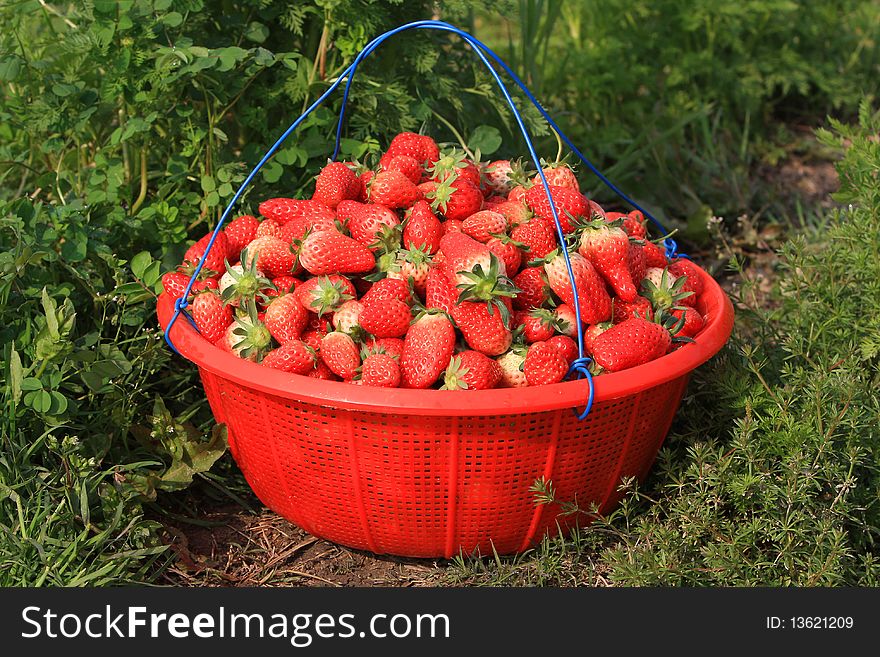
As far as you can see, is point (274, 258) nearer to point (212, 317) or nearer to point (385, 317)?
point (212, 317)

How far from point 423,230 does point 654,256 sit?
651 mm

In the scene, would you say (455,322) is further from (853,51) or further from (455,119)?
(853,51)

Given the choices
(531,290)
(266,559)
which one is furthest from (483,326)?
→ (266,559)

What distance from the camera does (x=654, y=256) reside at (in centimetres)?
274

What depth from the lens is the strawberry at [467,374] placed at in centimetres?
228

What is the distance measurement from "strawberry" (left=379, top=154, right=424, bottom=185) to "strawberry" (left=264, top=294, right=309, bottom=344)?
0.48 meters

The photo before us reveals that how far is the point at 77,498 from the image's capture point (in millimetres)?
2562

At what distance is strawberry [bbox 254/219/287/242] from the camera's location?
107 inches

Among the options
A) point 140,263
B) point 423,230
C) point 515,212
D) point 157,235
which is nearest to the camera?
point 423,230

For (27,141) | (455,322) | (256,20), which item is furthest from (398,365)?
(27,141)

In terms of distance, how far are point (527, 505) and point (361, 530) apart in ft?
1.35

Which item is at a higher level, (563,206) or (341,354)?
(563,206)

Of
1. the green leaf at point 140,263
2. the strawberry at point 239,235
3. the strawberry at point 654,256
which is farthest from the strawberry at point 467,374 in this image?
the green leaf at point 140,263

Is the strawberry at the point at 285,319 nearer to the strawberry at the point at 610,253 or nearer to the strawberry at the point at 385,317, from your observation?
the strawberry at the point at 385,317
